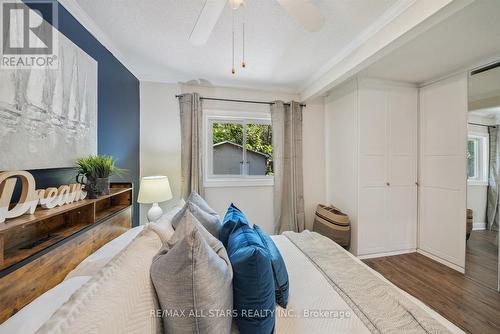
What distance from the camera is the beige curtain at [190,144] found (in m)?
2.65

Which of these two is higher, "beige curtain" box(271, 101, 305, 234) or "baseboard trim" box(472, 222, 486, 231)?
"beige curtain" box(271, 101, 305, 234)

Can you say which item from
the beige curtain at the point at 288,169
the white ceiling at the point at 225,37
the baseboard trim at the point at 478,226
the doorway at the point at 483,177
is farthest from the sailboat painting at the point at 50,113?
the baseboard trim at the point at 478,226

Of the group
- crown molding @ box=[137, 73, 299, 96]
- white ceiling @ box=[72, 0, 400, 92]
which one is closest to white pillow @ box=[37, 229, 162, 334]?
white ceiling @ box=[72, 0, 400, 92]

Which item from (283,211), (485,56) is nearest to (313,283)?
(283,211)

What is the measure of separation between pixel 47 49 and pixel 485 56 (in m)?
3.75

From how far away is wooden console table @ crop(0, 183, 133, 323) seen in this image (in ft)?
2.48

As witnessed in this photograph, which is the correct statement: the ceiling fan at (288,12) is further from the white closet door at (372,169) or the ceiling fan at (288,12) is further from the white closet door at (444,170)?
the white closet door at (444,170)

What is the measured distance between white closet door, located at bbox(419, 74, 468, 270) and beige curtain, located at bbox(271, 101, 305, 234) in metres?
1.62

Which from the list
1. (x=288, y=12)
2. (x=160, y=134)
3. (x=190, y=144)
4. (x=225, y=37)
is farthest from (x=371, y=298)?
(x=160, y=134)

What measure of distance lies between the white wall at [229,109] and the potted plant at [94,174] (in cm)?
129

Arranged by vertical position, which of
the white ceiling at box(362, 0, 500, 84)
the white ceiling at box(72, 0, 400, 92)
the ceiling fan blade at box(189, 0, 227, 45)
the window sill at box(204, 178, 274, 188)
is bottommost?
the window sill at box(204, 178, 274, 188)

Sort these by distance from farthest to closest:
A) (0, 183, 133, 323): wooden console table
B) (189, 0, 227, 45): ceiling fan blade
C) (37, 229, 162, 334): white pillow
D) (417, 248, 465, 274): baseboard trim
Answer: (417, 248, 465, 274): baseboard trim → (189, 0, 227, 45): ceiling fan blade → (0, 183, 133, 323): wooden console table → (37, 229, 162, 334): white pillow

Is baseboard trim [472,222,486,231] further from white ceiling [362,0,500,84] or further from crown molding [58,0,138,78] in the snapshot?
crown molding [58,0,138,78]

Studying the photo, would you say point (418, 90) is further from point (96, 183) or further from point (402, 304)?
point (96, 183)
